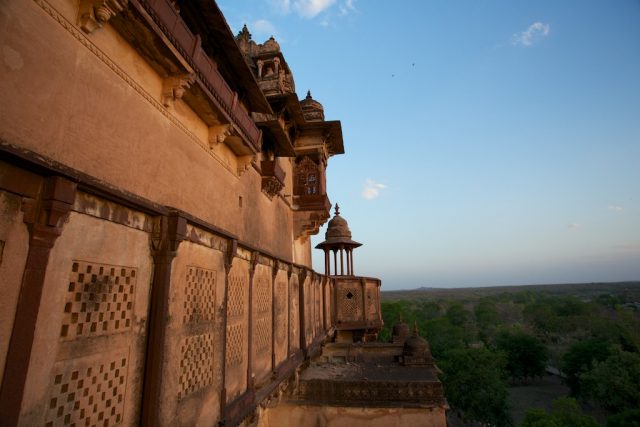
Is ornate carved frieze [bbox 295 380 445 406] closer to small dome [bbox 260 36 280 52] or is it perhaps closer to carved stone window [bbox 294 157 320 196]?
carved stone window [bbox 294 157 320 196]

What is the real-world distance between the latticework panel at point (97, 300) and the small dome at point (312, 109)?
1460 centimetres

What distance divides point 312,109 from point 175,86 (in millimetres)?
11633

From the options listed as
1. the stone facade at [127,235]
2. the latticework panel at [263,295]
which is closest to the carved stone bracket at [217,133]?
the stone facade at [127,235]

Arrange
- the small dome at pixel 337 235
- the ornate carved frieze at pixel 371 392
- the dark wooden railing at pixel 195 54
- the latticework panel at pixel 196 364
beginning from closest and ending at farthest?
the latticework panel at pixel 196 364, the dark wooden railing at pixel 195 54, the ornate carved frieze at pixel 371 392, the small dome at pixel 337 235

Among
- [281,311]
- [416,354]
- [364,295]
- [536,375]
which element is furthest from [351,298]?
[536,375]

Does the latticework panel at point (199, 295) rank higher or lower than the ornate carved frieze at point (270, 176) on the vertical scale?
lower

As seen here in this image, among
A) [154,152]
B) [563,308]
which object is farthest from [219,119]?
[563,308]

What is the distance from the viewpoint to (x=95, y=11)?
4.16 meters

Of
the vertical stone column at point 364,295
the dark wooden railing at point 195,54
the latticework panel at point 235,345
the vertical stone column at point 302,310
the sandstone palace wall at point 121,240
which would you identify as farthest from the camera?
the vertical stone column at point 364,295

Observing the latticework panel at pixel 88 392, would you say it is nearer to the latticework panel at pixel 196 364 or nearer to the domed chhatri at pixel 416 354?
the latticework panel at pixel 196 364

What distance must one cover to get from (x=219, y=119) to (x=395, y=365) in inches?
381

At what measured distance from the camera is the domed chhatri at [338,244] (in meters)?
20.6

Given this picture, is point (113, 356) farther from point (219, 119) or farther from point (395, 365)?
point (395, 365)

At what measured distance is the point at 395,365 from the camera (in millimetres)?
12031
